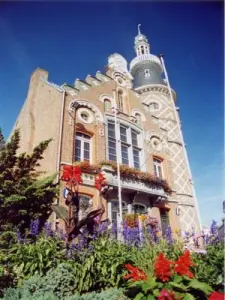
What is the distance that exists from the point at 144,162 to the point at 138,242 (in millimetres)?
9045

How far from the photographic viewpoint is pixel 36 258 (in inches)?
207

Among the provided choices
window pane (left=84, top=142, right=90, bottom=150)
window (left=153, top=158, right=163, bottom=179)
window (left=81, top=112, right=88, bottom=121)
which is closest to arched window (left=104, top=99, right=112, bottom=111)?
window (left=81, top=112, right=88, bottom=121)

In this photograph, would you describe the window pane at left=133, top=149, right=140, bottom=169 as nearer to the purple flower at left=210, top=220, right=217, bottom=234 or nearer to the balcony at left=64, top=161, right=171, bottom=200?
the balcony at left=64, top=161, right=171, bottom=200

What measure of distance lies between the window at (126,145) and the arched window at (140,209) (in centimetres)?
248

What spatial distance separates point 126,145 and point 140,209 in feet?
13.1

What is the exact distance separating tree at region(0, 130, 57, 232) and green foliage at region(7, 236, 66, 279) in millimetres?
2644

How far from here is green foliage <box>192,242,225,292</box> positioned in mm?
4095

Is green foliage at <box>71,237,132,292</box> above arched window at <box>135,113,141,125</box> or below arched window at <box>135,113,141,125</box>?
below

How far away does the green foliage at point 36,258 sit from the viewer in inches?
202

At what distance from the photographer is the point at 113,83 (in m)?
16.9

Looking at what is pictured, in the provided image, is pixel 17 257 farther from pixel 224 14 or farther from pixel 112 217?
pixel 112 217

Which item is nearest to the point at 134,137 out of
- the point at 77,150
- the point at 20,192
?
the point at 77,150

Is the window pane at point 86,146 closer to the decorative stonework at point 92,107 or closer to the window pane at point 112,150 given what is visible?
the window pane at point 112,150

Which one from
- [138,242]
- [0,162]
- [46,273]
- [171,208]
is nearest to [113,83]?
[171,208]
